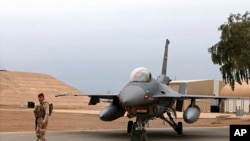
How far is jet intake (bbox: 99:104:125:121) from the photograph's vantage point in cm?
1891

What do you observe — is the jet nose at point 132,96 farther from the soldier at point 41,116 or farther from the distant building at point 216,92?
the distant building at point 216,92

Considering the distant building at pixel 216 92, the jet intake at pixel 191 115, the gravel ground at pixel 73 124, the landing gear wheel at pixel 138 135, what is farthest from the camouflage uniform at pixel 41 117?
the distant building at pixel 216 92

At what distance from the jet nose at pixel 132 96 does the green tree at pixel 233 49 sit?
19021 mm

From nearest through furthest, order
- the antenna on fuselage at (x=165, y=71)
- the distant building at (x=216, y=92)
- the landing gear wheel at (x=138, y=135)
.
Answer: the landing gear wheel at (x=138, y=135)
the antenna on fuselage at (x=165, y=71)
the distant building at (x=216, y=92)

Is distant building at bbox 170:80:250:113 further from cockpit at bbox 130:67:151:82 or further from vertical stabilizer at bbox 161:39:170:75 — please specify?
cockpit at bbox 130:67:151:82

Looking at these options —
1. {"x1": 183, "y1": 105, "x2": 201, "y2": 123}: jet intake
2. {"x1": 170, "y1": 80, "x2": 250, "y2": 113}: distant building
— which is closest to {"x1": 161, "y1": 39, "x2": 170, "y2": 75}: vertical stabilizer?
{"x1": 183, "y1": 105, "x2": 201, "y2": 123}: jet intake

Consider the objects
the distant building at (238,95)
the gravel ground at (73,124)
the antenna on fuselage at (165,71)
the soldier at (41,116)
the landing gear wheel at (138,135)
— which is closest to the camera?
the soldier at (41,116)

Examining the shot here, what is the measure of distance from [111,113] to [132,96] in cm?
421

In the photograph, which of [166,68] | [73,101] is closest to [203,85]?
[73,101]

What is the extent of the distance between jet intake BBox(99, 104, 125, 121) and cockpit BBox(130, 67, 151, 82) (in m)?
3.14

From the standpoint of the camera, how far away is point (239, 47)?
3366 cm

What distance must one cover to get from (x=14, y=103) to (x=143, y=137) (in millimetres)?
62407

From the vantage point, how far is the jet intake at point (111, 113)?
18906 millimetres

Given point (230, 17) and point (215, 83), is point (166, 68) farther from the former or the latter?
point (215, 83)
